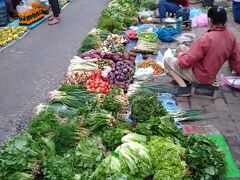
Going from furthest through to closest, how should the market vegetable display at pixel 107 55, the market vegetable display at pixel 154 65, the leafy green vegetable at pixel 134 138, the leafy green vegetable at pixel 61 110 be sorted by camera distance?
the market vegetable display at pixel 107 55 < the market vegetable display at pixel 154 65 < the leafy green vegetable at pixel 61 110 < the leafy green vegetable at pixel 134 138

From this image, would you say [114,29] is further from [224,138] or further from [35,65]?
[224,138]

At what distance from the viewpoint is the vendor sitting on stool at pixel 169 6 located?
966 centimetres

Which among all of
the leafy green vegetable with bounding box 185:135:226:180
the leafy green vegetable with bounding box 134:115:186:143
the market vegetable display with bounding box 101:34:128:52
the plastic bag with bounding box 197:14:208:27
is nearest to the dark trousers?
the market vegetable display with bounding box 101:34:128:52

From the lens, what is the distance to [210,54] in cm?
507

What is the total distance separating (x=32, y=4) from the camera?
1030 cm

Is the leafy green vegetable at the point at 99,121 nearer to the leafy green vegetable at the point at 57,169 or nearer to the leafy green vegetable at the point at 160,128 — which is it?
the leafy green vegetable at the point at 160,128

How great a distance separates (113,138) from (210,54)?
2201 mm

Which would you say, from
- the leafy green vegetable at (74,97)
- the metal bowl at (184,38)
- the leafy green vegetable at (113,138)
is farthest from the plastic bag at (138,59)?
the leafy green vegetable at (113,138)

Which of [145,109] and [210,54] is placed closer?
[145,109]

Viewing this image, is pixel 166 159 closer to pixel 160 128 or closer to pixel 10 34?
pixel 160 128

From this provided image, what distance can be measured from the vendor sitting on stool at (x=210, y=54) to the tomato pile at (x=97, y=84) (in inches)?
49.2

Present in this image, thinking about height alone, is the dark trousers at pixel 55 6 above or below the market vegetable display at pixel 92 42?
above

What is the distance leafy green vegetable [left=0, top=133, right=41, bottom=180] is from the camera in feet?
11.3

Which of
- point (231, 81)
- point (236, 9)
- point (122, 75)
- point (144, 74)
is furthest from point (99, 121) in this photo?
point (236, 9)
